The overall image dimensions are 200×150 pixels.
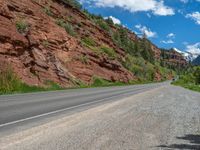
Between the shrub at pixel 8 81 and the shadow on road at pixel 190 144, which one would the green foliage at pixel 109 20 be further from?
the shadow on road at pixel 190 144

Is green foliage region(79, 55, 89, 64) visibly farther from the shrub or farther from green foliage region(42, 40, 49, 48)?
the shrub

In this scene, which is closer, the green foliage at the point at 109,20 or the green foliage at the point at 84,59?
the green foliage at the point at 84,59

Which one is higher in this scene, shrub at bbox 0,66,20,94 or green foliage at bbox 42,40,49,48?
green foliage at bbox 42,40,49,48

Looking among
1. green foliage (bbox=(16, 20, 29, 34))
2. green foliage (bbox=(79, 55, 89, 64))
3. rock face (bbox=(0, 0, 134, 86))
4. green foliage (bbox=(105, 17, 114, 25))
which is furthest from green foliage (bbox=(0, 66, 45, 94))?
green foliage (bbox=(105, 17, 114, 25))

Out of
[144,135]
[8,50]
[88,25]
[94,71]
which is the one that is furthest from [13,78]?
[88,25]

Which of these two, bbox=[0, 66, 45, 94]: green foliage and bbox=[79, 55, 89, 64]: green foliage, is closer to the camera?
bbox=[0, 66, 45, 94]: green foliage

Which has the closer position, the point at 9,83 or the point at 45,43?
the point at 9,83

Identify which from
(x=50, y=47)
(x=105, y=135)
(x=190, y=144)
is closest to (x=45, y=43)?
(x=50, y=47)

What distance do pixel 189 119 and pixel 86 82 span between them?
42109 mm

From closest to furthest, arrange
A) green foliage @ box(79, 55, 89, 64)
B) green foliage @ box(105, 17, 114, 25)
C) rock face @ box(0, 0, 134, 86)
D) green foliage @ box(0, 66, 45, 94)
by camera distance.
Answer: green foliage @ box(0, 66, 45, 94)
rock face @ box(0, 0, 134, 86)
green foliage @ box(79, 55, 89, 64)
green foliage @ box(105, 17, 114, 25)

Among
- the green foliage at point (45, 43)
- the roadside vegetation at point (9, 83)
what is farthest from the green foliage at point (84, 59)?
the roadside vegetation at point (9, 83)

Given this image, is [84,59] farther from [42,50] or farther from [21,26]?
[21,26]

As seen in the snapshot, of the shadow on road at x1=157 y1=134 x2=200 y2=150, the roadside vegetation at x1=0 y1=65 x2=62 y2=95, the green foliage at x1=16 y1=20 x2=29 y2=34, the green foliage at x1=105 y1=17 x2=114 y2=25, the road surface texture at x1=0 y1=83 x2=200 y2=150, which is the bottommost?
the shadow on road at x1=157 y1=134 x2=200 y2=150

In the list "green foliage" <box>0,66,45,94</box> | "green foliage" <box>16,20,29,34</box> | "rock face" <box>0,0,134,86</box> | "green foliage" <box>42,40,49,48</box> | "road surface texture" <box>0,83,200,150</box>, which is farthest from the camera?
"green foliage" <box>42,40,49,48</box>
